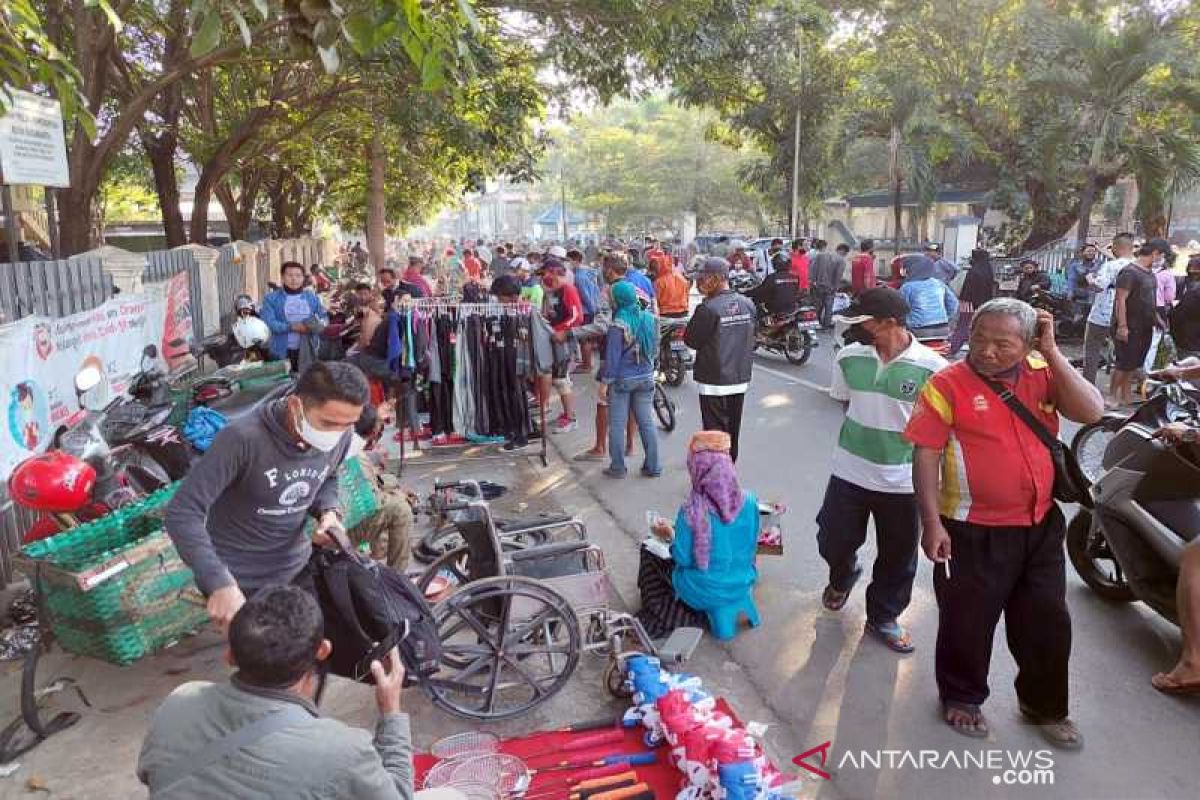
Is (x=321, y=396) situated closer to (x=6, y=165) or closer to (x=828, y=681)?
(x=828, y=681)

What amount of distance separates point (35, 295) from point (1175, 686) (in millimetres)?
6969

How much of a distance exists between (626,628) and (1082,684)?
217cm

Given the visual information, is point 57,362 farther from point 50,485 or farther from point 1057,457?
point 1057,457

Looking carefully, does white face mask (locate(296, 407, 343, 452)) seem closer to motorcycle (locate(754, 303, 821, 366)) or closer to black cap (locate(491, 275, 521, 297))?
black cap (locate(491, 275, 521, 297))

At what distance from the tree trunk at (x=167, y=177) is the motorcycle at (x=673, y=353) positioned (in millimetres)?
8090

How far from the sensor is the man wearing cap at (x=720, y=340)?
6105mm

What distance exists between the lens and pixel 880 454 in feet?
13.6

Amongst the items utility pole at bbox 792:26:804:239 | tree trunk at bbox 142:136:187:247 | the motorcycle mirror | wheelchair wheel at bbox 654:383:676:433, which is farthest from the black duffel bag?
utility pole at bbox 792:26:804:239

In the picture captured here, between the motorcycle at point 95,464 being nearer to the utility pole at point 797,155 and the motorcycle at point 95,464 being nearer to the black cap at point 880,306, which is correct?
the black cap at point 880,306

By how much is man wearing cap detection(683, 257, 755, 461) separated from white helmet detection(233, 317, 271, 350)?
15.1 feet

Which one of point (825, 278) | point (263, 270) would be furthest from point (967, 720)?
point (263, 270)

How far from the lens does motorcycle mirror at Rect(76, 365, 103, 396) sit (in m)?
5.24

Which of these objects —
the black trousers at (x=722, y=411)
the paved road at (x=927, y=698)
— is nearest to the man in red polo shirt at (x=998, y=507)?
the paved road at (x=927, y=698)

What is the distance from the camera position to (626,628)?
4.03 meters
